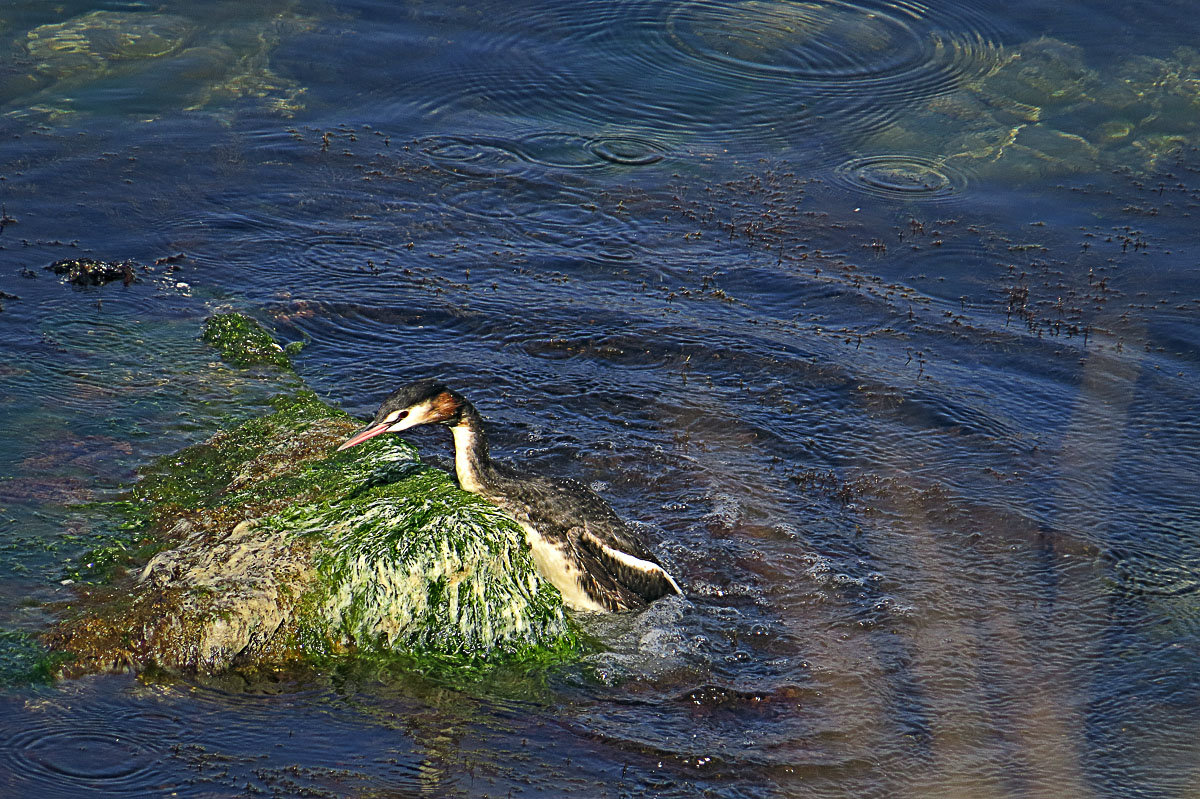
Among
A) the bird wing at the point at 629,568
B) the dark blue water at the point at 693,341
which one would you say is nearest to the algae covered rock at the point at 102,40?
the dark blue water at the point at 693,341

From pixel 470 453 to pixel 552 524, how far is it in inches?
22.0

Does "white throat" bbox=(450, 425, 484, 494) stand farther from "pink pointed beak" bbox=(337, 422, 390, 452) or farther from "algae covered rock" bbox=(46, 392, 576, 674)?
"pink pointed beak" bbox=(337, 422, 390, 452)

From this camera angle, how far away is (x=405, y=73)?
41.3 ft

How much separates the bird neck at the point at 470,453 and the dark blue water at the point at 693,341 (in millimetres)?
1056

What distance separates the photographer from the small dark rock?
28.4ft

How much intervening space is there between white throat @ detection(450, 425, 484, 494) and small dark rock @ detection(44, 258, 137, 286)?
377cm

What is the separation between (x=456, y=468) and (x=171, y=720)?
2.00m

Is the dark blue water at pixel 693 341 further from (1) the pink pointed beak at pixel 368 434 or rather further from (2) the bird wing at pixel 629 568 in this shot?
(1) the pink pointed beak at pixel 368 434

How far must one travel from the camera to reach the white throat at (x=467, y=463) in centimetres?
630

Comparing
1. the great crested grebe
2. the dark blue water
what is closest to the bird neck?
the great crested grebe

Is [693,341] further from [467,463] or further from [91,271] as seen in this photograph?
[91,271]

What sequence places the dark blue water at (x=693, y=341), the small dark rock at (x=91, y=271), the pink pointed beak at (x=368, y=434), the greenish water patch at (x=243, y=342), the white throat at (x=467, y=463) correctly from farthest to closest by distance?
1. the small dark rock at (x=91, y=271)
2. the greenish water patch at (x=243, y=342)
3. the white throat at (x=467, y=463)
4. the pink pointed beak at (x=368, y=434)
5. the dark blue water at (x=693, y=341)

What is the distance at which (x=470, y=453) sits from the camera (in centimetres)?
631

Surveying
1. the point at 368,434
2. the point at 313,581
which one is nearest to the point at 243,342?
the point at 368,434
